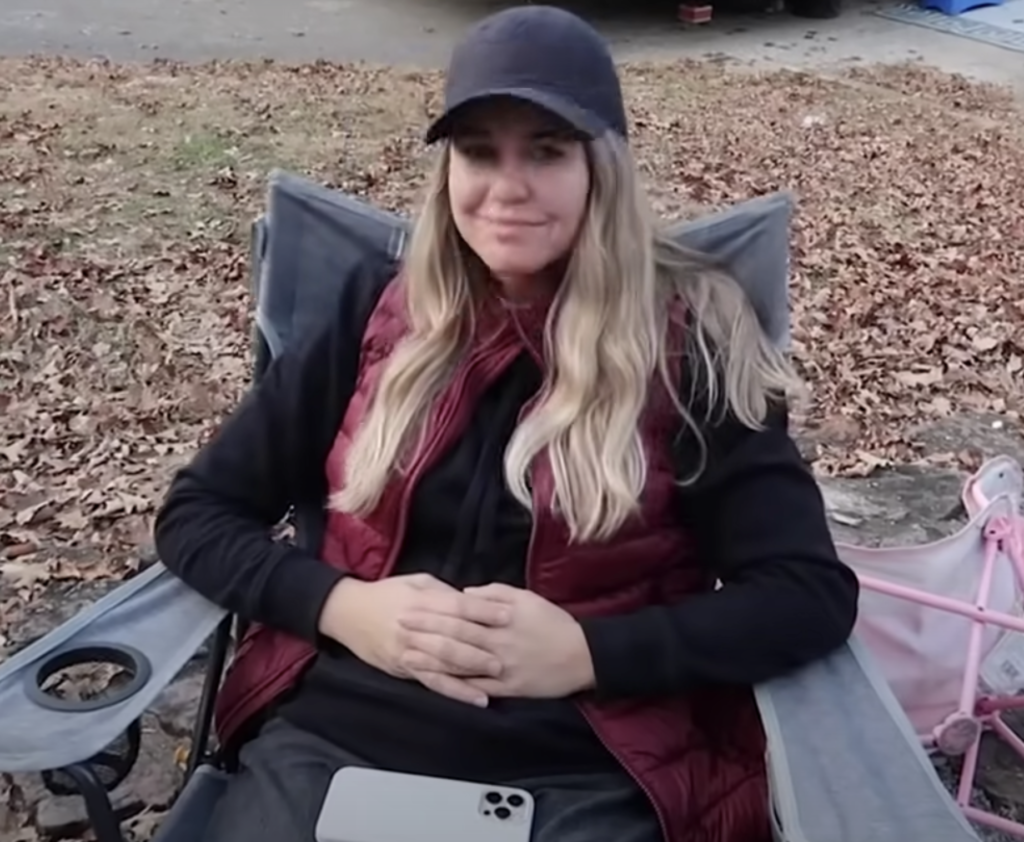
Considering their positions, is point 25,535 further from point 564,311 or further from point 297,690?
point 564,311

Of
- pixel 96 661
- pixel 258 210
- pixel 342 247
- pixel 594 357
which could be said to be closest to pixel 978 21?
pixel 258 210

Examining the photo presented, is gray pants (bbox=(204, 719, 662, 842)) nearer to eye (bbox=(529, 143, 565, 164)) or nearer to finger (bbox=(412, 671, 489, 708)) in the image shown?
finger (bbox=(412, 671, 489, 708))

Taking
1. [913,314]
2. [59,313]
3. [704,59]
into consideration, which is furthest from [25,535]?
[704,59]

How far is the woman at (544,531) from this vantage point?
2045 millimetres

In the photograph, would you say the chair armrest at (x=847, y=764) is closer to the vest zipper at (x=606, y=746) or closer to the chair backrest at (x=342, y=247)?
the vest zipper at (x=606, y=746)

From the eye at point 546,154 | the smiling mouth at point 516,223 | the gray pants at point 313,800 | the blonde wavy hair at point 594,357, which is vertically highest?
the eye at point 546,154

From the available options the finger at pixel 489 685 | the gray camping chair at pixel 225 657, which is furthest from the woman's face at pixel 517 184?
the finger at pixel 489 685

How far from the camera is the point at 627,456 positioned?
6.92 ft

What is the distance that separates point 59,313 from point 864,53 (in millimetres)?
7372

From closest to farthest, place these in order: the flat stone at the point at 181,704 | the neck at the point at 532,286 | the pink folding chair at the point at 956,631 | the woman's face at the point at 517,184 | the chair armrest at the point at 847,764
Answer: the chair armrest at the point at 847,764 < the woman's face at the point at 517,184 < the neck at the point at 532,286 < the pink folding chair at the point at 956,631 < the flat stone at the point at 181,704

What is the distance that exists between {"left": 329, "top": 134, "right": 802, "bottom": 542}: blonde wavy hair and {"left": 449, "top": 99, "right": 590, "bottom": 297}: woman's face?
0.04 meters

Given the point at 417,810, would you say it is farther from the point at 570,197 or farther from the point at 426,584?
the point at 570,197

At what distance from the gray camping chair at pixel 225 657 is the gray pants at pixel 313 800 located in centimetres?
8

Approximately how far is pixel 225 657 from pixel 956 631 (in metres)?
1.30
